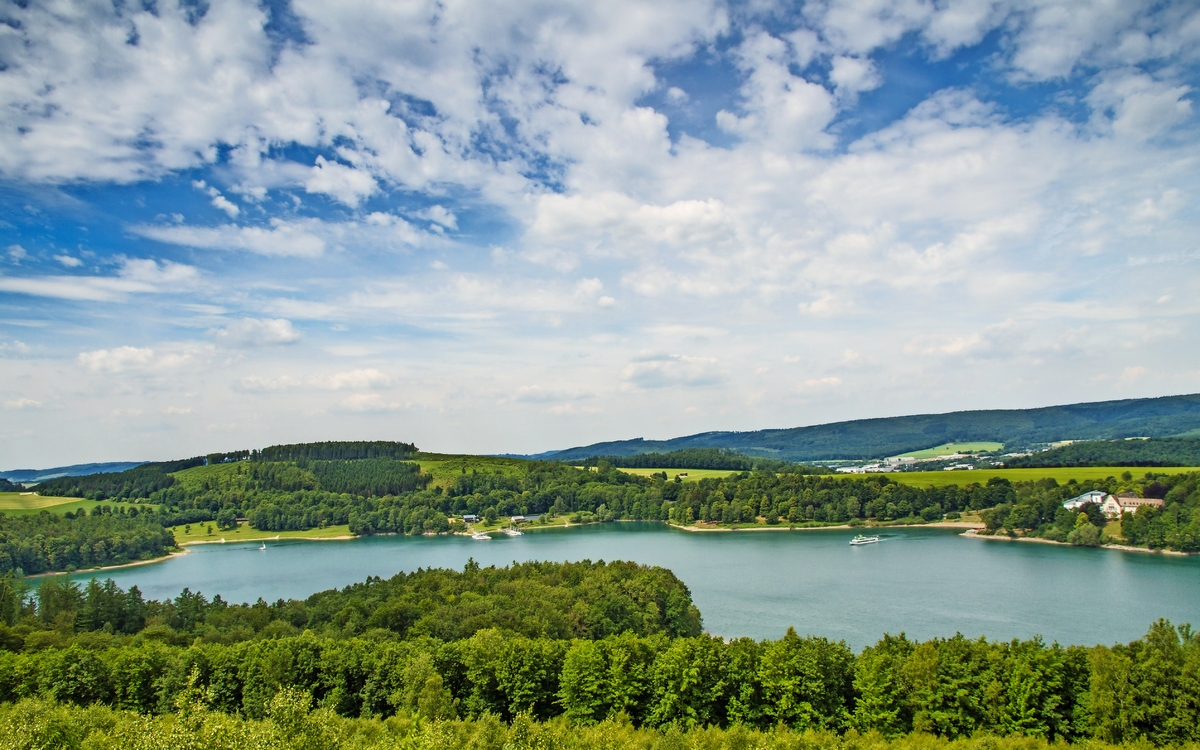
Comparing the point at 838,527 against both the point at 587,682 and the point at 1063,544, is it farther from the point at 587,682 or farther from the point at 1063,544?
the point at 587,682

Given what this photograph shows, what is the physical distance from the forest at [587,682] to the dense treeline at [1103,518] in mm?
39410

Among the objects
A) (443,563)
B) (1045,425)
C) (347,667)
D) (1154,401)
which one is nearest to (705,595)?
(347,667)

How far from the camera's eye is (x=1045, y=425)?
17775cm

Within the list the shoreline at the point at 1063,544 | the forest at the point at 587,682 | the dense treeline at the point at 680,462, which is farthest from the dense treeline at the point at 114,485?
the shoreline at the point at 1063,544

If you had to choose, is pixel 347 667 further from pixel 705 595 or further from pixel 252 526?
pixel 252 526

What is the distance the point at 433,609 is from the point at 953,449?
157 m

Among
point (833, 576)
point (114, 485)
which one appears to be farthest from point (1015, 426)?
point (114, 485)

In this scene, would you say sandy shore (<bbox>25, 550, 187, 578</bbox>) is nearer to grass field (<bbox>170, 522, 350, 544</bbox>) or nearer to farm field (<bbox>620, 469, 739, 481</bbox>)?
grass field (<bbox>170, 522, 350, 544</bbox>)

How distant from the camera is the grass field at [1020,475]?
7400 centimetres

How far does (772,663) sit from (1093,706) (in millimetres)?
7861

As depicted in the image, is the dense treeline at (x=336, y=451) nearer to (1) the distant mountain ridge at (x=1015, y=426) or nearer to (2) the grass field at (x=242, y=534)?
(2) the grass field at (x=242, y=534)

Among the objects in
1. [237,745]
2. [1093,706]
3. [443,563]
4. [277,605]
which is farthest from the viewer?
[443,563]

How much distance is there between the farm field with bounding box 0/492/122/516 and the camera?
265ft

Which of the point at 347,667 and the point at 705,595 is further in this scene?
the point at 705,595
